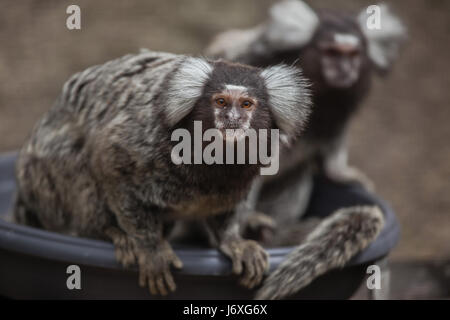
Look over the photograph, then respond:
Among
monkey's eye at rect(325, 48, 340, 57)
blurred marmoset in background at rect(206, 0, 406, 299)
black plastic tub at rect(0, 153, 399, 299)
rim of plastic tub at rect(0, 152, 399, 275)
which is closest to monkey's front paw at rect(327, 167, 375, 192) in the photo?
blurred marmoset in background at rect(206, 0, 406, 299)

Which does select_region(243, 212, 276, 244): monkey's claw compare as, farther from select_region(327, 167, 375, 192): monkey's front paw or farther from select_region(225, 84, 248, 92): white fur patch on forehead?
select_region(225, 84, 248, 92): white fur patch on forehead

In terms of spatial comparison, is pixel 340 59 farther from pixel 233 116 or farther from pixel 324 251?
pixel 233 116

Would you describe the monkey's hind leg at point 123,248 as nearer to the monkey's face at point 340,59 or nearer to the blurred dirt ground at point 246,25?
the monkey's face at point 340,59

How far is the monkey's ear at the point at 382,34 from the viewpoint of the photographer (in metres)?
2.81

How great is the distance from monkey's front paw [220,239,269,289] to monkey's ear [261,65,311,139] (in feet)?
1.37

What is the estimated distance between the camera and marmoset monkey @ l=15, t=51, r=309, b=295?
1.73 m

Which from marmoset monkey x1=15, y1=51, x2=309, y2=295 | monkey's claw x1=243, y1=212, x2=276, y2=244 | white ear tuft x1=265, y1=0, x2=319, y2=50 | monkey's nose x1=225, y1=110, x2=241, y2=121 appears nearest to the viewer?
monkey's nose x1=225, y1=110, x2=241, y2=121

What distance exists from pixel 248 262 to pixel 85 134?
667mm

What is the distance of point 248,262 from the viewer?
196 cm

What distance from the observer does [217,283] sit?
77.0 inches

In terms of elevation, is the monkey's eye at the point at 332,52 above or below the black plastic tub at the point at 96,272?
above

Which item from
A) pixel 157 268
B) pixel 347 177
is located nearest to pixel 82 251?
pixel 157 268

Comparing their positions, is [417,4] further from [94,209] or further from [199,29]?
[94,209]

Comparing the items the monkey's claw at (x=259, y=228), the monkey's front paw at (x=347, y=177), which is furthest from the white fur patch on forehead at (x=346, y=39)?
the monkey's claw at (x=259, y=228)
